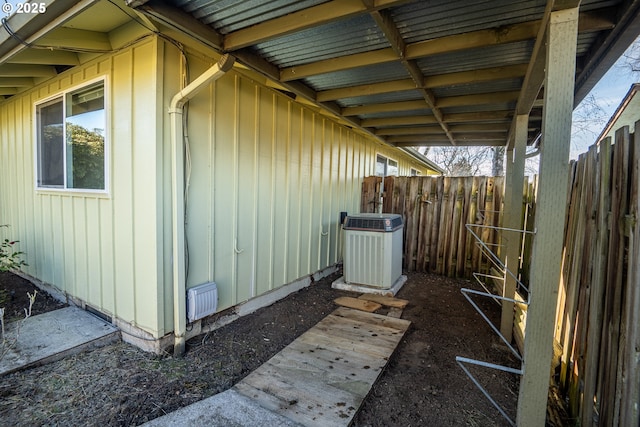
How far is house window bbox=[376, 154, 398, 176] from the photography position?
307 inches

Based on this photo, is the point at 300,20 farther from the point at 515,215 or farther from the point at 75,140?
the point at 75,140

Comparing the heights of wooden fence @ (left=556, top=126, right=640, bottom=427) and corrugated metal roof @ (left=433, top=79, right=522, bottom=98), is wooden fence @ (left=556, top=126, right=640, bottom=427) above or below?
below

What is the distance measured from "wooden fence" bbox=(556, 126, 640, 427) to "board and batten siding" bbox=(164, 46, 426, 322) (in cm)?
296

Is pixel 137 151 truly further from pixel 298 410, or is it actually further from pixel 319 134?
pixel 319 134

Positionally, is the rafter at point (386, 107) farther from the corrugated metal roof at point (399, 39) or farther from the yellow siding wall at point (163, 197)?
the yellow siding wall at point (163, 197)

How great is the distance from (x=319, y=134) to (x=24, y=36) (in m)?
3.40

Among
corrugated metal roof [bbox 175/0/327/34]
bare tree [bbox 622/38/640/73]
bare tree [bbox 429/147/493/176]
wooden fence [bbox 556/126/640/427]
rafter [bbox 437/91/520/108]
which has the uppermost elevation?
bare tree [bbox 622/38/640/73]

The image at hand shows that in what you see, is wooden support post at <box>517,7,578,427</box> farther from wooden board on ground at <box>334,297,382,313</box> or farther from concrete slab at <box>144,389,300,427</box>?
wooden board on ground at <box>334,297,382,313</box>

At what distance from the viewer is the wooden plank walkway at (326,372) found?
197cm

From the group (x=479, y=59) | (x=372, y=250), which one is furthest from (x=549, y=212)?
(x=372, y=250)

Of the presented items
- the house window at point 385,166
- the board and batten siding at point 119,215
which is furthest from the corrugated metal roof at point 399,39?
the house window at point 385,166

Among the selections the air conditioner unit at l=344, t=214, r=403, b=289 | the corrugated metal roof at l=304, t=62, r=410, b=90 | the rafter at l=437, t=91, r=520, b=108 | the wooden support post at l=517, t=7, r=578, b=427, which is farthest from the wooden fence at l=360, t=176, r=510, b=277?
the wooden support post at l=517, t=7, r=578, b=427

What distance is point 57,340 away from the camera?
269cm

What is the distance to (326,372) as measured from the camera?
2.38 m
